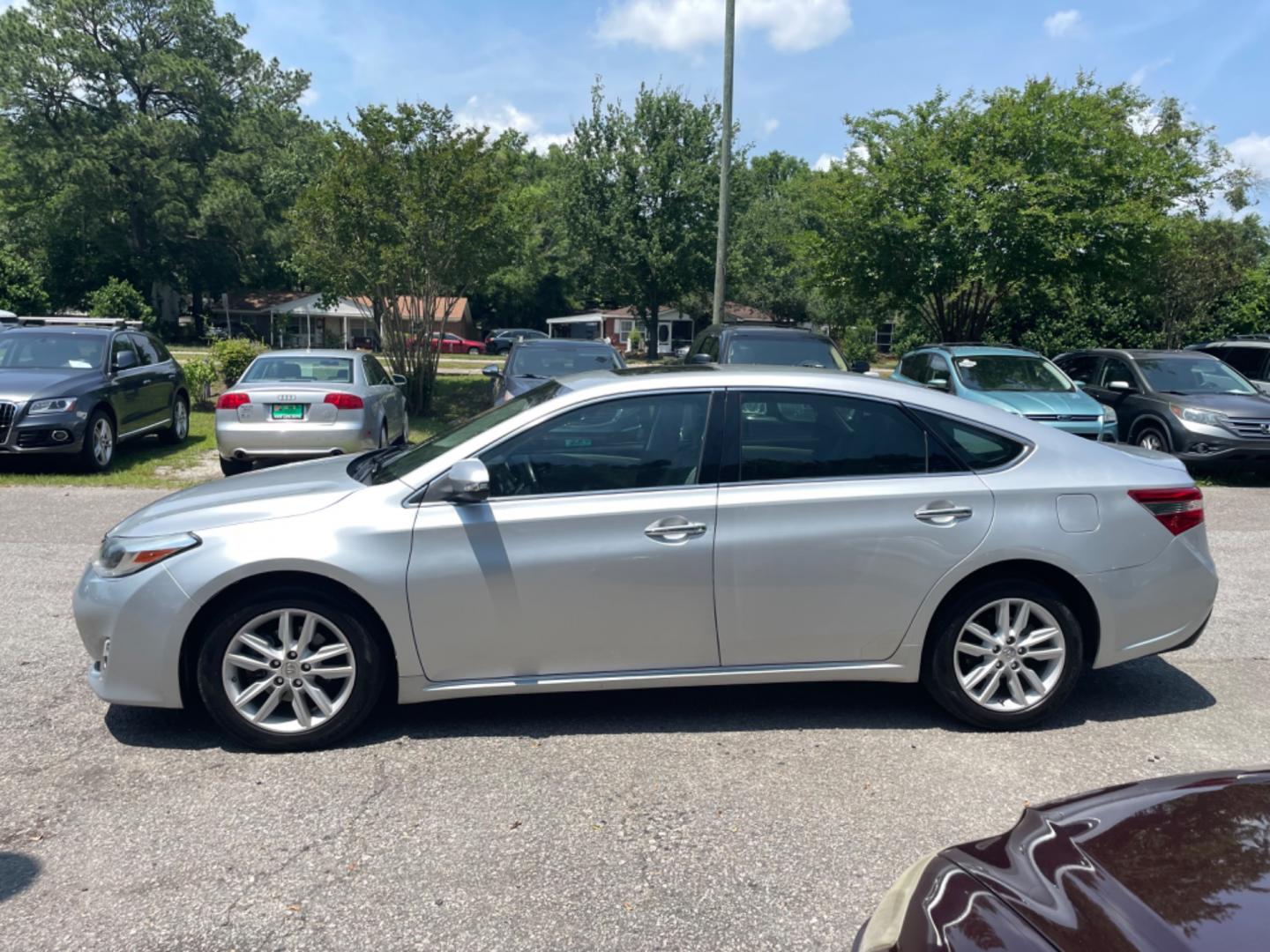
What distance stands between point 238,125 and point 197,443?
42.9 meters

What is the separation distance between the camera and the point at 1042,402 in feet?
38.9

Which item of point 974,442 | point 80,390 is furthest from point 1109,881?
point 80,390

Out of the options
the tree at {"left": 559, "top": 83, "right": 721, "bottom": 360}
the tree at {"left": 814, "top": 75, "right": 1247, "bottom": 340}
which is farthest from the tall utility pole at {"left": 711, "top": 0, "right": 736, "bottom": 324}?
the tree at {"left": 559, "top": 83, "right": 721, "bottom": 360}

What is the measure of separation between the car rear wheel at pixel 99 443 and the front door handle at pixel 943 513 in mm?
10013

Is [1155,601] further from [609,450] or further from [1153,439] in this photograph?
[1153,439]

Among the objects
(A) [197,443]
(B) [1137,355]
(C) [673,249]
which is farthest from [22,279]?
(B) [1137,355]

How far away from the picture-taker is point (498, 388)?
13.1m

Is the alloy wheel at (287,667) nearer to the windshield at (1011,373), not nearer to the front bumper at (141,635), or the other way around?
the front bumper at (141,635)

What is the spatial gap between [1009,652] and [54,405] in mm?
10394

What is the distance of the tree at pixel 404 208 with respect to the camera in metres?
16.8

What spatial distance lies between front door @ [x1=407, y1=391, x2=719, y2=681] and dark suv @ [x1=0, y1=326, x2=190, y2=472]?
8.64 metres

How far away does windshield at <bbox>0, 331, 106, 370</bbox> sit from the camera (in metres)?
11.5

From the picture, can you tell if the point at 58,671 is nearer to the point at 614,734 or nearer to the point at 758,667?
the point at 614,734

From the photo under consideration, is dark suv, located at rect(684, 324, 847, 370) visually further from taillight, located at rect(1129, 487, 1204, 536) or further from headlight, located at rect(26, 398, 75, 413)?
taillight, located at rect(1129, 487, 1204, 536)
